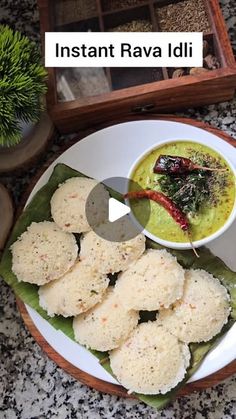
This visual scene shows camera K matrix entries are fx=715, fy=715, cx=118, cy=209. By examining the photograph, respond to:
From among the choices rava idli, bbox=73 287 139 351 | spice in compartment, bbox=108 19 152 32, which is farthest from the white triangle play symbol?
spice in compartment, bbox=108 19 152 32

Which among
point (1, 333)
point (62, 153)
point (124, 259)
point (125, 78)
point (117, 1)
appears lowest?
point (1, 333)

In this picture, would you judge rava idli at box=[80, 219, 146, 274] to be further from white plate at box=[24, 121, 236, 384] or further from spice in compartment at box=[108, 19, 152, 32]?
spice in compartment at box=[108, 19, 152, 32]

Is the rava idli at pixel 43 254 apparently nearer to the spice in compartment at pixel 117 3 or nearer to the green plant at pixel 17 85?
the green plant at pixel 17 85

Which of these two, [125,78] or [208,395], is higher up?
[125,78]

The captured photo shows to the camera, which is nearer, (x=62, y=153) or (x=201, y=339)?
(x=201, y=339)

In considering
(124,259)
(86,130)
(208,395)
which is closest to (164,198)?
(124,259)

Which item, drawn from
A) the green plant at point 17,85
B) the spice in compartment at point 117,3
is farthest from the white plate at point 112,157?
the spice in compartment at point 117,3

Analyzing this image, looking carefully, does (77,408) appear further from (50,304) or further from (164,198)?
(164,198)
